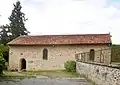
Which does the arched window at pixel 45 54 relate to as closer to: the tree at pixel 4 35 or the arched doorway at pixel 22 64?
the arched doorway at pixel 22 64

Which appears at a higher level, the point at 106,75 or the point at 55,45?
the point at 55,45

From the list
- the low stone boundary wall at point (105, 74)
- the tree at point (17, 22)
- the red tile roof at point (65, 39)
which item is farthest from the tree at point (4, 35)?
the low stone boundary wall at point (105, 74)

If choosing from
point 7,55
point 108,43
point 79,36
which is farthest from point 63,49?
point 7,55

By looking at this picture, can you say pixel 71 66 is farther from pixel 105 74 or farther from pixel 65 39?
pixel 105 74

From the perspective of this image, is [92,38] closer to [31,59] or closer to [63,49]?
[63,49]

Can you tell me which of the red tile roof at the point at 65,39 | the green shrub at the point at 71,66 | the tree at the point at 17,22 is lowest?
the green shrub at the point at 71,66

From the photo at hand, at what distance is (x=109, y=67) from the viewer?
47.1 ft

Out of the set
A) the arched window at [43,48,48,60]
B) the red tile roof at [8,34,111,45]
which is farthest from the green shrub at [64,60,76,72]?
the arched window at [43,48,48,60]

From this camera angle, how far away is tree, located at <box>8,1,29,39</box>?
63875 millimetres

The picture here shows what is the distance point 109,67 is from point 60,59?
24.0 meters

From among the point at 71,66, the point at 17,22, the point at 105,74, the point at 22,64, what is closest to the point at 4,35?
the point at 17,22

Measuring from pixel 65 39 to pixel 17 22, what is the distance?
28443 millimetres

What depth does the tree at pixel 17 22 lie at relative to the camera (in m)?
63.9

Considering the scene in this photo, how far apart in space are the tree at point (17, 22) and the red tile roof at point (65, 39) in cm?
2229
